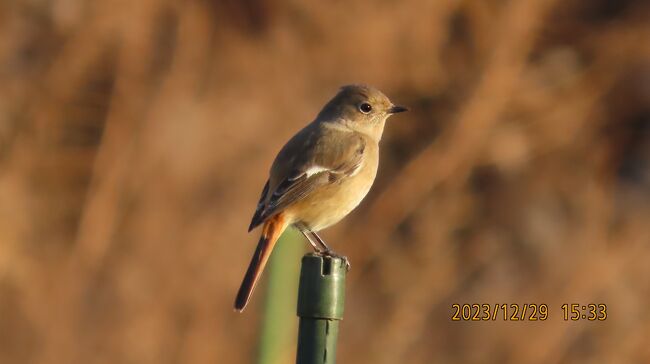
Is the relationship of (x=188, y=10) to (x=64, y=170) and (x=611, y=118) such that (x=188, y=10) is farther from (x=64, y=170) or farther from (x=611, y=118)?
(x=611, y=118)

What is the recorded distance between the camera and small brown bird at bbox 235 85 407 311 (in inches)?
191

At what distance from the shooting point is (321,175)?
512 centimetres

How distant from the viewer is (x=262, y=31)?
983cm

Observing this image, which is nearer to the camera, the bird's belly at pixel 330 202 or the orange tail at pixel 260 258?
the orange tail at pixel 260 258

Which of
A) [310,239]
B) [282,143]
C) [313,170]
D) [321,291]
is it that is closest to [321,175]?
[313,170]

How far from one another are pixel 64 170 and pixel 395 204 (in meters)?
2.71

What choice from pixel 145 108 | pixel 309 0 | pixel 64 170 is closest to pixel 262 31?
pixel 309 0

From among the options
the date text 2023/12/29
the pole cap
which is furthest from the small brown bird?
the date text 2023/12/29

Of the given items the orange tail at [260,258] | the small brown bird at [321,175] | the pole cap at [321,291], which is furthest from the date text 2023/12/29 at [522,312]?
the pole cap at [321,291]

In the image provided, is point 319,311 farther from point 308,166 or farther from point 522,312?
point 522,312

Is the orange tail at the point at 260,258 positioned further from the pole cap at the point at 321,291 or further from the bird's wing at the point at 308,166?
the pole cap at the point at 321,291

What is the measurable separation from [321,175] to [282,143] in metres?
3.84

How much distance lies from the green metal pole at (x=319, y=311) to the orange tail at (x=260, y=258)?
851mm

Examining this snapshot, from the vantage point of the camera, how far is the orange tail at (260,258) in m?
4.26
